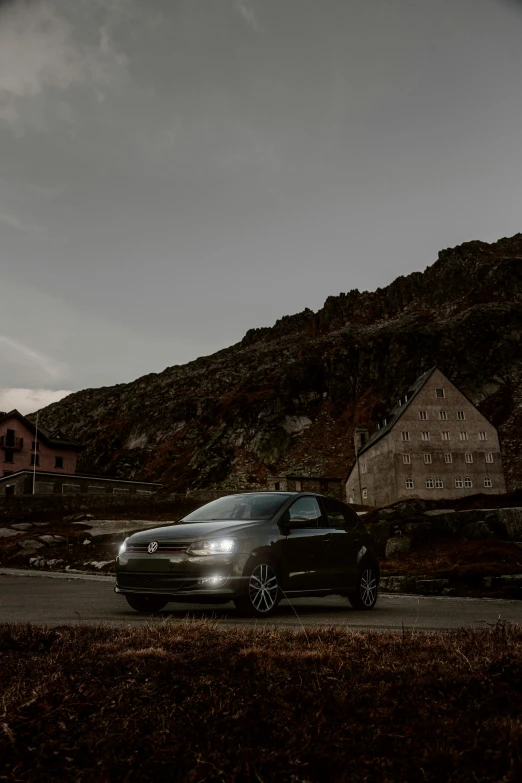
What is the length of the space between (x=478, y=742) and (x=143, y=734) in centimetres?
147

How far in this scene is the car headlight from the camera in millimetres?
8102

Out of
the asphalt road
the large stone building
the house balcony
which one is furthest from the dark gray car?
the house balcony

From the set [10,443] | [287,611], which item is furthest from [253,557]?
[10,443]

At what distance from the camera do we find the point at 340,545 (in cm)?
982

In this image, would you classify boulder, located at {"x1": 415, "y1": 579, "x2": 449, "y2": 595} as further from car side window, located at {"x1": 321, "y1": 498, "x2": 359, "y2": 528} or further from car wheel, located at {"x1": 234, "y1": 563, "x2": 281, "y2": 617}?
car wheel, located at {"x1": 234, "y1": 563, "x2": 281, "y2": 617}

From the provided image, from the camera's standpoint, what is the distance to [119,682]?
3451mm

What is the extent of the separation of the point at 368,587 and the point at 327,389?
96.6 m

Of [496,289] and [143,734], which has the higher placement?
[496,289]

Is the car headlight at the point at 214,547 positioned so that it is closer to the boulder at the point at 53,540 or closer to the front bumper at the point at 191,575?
the front bumper at the point at 191,575

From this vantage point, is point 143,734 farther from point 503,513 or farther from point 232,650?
point 503,513

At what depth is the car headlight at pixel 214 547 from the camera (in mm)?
8102

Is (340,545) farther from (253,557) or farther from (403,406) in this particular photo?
(403,406)

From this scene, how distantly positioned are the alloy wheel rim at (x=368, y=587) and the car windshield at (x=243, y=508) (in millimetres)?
2024

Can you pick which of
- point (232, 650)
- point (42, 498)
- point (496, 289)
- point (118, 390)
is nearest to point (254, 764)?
point (232, 650)
